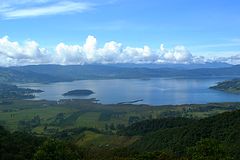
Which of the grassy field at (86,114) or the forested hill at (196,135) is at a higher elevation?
the forested hill at (196,135)

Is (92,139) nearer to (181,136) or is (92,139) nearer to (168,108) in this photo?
(181,136)

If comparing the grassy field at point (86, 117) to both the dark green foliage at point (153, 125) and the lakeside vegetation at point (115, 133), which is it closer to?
the lakeside vegetation at point (115, 133)

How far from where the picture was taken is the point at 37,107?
169125 millimetres

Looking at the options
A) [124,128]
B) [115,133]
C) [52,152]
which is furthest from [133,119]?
[52,152]

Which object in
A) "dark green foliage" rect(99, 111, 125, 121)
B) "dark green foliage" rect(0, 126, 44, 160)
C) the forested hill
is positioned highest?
"dark green foliage" rect(0, 126, 44, 160)

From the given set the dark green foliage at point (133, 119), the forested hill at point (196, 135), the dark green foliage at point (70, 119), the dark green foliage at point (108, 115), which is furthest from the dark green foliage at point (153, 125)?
the dark green foliage at point (108, 115)

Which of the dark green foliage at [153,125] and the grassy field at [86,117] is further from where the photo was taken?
the dark green foliage at [153,125]

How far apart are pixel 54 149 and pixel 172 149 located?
32.4 m

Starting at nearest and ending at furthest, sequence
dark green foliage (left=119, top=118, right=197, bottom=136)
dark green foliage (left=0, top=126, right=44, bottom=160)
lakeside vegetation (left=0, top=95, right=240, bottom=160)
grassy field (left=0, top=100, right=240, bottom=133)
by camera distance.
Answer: dark green foliage (left=0, top=126, right=44, bottom=160)
lakeside vegetation (left=0, top=95, right=240, bottom=160)
dark green foliage (left=119, top=118, right=197, bottom=136)
grassy field (left=0, top=100, right=240, bottom=133)

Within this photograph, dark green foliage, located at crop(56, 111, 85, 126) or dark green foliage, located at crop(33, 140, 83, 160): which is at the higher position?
dark green foliage, located at crop(33, 140, 83, 160)

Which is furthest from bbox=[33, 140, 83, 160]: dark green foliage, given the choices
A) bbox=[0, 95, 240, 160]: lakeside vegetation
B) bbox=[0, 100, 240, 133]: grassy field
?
bbox=[0, 100, 240, 133]: grassy field

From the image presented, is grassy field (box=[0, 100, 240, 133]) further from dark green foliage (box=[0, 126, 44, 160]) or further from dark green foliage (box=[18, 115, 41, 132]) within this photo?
dark green foliage (box=[0, 126, 44, 160])

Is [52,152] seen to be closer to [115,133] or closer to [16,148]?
[16,148]

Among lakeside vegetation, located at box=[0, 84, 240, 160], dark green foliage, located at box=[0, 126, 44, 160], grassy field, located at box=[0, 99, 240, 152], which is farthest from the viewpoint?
grassy field, located at box=[0, 99, 240, 152]
